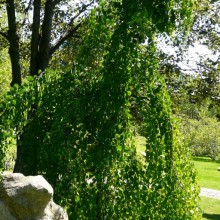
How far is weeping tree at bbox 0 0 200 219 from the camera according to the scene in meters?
3.60

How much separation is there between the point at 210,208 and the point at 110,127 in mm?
12347

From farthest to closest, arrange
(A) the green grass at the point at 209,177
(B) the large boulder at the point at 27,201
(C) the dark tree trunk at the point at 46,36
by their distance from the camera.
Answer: (A) the green grass at the point at 209,177
(C) the dark tree trunk at the point at 46,36
(B) the large boulder at the point at 27,201

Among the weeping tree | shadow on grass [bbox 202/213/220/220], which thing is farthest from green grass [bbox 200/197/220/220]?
the weeping tree

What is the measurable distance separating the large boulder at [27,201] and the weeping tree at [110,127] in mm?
208

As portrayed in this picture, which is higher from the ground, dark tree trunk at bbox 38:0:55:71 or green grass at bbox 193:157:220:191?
dark tree trunk at bbox 38:0:55:71

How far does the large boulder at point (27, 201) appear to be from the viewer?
3436 millimetres

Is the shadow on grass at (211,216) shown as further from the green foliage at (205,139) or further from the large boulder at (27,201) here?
the green foliage at (205,139)

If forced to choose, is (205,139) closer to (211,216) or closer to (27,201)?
(211,216)

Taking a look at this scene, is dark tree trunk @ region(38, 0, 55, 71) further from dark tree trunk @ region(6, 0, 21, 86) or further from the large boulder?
the large boulder

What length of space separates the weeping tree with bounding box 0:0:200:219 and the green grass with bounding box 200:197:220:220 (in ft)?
32.2

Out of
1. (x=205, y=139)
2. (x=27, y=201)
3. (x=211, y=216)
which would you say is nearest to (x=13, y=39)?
(x=27, y=201)

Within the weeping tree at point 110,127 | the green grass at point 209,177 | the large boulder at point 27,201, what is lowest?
the green grass at point 209,177

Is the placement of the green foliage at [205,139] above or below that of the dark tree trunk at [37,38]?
below

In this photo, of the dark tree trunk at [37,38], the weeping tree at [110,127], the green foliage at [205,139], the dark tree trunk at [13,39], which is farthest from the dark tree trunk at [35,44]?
the green foliage at [205,139]
